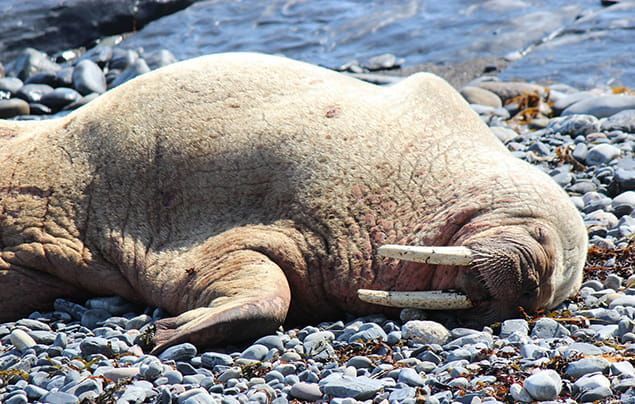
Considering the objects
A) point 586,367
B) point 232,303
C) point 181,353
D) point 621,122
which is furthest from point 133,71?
point 586,367

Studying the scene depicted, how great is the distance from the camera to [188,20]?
1852 cm

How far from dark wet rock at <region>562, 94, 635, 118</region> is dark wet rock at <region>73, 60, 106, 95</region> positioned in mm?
5805

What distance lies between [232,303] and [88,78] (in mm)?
9142

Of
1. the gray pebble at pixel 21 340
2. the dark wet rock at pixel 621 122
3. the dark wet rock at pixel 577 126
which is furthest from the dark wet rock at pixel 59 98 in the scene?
the gray pebble at pixel 21 340

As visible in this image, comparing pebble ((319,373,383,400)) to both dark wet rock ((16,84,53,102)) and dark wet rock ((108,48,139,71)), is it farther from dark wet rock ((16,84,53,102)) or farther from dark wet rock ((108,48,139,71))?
dark wet rock ((108,48,139,71))

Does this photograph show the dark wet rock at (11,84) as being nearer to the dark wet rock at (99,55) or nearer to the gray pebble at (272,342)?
the dark wet rock at (99,55)

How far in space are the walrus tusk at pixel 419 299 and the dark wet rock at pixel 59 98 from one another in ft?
27.4

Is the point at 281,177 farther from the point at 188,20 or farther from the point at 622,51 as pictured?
the point at 188,20

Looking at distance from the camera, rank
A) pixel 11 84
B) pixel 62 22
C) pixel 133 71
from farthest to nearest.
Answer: pixel 62 22 < pixel 133 71 < pixel 11 84

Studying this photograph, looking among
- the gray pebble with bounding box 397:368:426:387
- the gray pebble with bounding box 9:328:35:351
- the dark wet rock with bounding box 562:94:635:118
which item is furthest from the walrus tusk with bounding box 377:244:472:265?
the dark wet rock with bounding box 562:94:635:118

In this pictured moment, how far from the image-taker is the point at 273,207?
18.3ft

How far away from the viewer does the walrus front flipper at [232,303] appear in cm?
481

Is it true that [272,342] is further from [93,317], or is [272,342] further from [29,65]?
[29,65]

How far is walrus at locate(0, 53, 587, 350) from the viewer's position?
5066 mm
